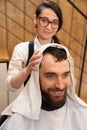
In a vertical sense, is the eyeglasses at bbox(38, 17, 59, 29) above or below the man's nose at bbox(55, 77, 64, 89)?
above

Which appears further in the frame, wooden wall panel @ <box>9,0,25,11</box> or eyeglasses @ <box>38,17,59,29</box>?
wooden wall panel @ <box>9,0,25,11</box>

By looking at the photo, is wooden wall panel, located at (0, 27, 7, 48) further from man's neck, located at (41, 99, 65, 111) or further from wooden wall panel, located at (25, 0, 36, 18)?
man's neck, located at (41, 99, 65, 111)

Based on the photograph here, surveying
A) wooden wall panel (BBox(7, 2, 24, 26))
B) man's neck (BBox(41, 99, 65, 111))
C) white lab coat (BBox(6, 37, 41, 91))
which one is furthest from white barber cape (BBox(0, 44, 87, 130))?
wooden wall panel (BBox(7, 2, 24, 26))

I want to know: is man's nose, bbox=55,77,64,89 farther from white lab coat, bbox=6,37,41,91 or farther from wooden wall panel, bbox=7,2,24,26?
wooden wall panel, bbox=7,2,24,26

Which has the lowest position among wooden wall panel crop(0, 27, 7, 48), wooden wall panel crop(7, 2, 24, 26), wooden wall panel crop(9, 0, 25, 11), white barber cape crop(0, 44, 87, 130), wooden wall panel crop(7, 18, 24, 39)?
white barber cape crop(0, 44, 87, 130)

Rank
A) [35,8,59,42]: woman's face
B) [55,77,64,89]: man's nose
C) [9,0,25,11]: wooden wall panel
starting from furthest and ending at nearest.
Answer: [9,0,25,11]: wooden wall panel
[35,8,59,42]: woman's face
[55,77,64,89]: man's nose

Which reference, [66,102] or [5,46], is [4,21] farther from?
[66,102]

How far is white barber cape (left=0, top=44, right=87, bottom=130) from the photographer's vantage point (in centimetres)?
102

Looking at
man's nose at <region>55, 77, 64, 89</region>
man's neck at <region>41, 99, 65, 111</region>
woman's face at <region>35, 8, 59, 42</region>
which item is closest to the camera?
man's nose at <region>55, 77, 64, 89</region>

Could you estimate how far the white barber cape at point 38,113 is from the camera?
1.02 meters

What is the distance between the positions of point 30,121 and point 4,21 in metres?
1.48

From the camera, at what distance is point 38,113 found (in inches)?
40.5

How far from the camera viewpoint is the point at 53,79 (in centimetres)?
99

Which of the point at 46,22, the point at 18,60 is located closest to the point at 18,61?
the point at 18,60
